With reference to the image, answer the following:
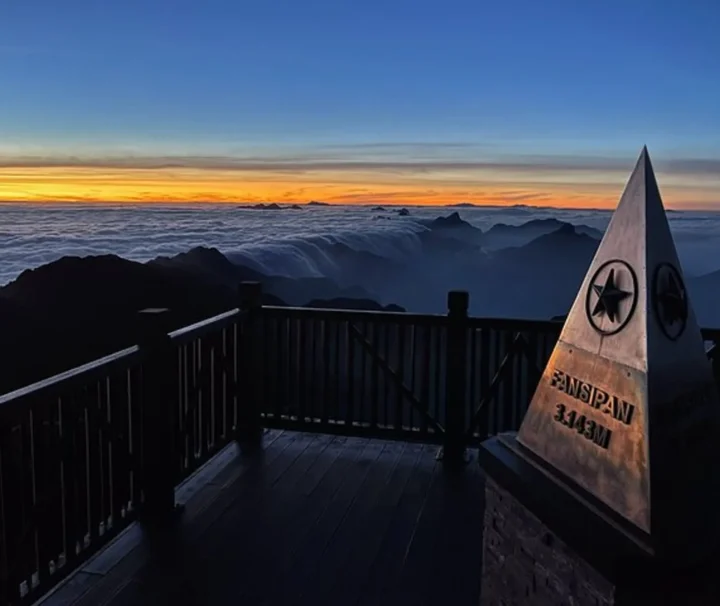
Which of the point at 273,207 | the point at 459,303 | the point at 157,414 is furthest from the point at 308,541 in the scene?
the point at 273,207

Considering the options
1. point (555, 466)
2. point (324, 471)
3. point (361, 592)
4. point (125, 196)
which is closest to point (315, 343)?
point (324, 471)

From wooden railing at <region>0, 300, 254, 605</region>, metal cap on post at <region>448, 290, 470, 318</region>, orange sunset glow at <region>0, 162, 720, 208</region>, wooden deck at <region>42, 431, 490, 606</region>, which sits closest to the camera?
wooden railing at <region>0, 300, 254, 605</region>

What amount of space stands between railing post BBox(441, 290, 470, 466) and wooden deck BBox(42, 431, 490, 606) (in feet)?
0.49

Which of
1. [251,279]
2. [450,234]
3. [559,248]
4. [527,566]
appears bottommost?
[527,566]

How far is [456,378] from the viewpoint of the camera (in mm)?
4426

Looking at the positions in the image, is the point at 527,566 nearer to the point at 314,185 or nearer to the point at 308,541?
the point at 308,541

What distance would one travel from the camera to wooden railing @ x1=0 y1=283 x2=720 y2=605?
2631 millimetres

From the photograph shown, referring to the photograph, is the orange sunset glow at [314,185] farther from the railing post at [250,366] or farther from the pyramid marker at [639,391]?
the pyramid marker at [639,391]

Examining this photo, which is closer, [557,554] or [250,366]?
[557,554]

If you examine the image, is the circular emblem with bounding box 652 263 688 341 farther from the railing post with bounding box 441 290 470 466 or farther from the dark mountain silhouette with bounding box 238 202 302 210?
the dark mountain silhouette with bounding box 238 202 302 210

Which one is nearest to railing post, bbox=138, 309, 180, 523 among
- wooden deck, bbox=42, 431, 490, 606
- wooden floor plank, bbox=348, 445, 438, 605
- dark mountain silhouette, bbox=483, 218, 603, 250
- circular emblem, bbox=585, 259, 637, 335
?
wooden deck, bbox=42, 431, 490, 606

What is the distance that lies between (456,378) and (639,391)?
254 cm

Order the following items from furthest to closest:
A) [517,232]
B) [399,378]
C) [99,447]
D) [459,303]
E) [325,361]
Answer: [517,232], [325,361], [399,378], [459,303], [99,447]

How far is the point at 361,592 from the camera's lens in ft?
9.38
